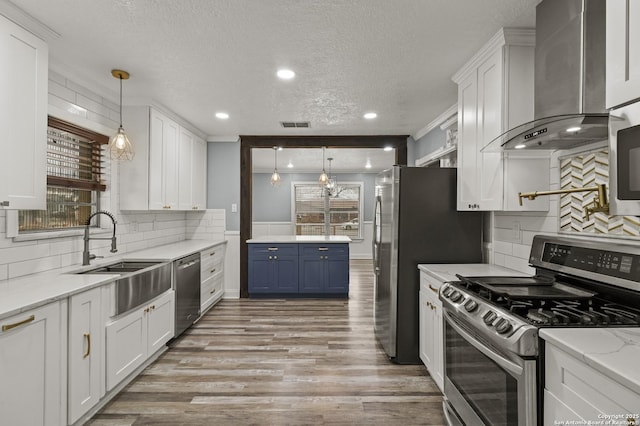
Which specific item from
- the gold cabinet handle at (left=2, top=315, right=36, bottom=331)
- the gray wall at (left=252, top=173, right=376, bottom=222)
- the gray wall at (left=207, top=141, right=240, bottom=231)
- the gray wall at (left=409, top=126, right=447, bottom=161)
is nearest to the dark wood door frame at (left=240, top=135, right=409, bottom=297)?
the gray wall at (left=207, top=141, right=240, bottom=231)

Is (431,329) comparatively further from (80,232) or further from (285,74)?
(80,232)

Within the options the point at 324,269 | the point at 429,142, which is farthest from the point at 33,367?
the point at 429,142

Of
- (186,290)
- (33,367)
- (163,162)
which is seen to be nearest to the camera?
(33,367)

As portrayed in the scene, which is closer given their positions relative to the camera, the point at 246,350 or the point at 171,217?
the point at 246,350

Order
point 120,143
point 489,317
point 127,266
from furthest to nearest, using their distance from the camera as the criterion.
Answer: point 127,266, point 120,143, point 489,317

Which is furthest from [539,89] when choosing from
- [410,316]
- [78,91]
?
[78,91]

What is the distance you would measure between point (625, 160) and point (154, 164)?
12.4ft

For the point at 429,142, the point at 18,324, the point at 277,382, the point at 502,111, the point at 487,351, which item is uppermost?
the point at 429,142

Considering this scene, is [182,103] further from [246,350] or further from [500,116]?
[500,116]

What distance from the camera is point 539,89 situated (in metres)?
1.86

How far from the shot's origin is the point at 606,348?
43.6 inches

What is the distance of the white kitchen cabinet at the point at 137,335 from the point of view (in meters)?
2.33

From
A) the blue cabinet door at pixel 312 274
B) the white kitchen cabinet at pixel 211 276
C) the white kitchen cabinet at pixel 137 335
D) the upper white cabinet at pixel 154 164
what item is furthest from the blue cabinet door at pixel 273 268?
the white kitchen cabinet at pixel 137 335

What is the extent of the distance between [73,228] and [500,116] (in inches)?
133
